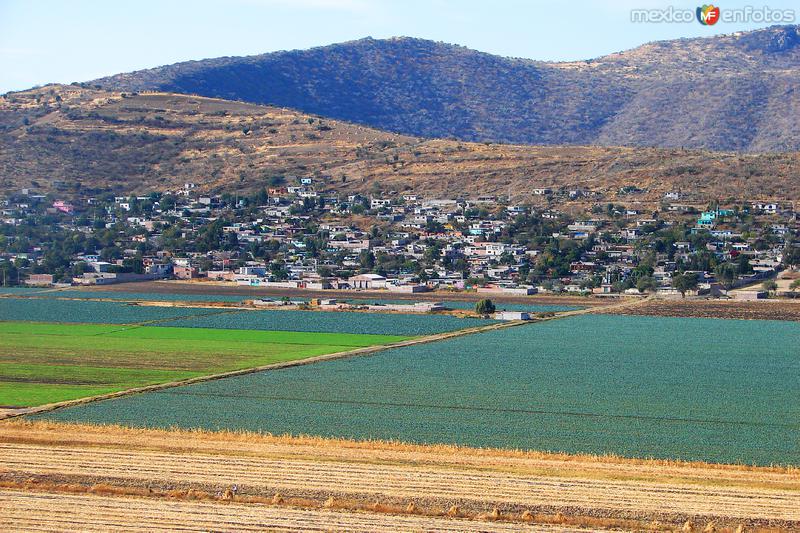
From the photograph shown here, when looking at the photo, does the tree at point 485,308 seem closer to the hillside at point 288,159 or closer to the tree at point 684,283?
the tree at point 684,283

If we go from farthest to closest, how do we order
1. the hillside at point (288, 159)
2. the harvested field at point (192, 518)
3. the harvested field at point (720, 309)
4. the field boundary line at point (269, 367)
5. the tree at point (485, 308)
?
the hillside at point (288, 159)
the tree at point (485, 308)
the harvested field at point (720, 309)
the field boundary line at point (269, 367)
the harvested field at point (192, 518)

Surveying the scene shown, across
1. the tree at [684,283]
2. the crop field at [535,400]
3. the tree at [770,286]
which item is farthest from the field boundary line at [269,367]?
the tree at [770,286]

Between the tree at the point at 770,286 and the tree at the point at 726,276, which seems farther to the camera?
the tree at the point at 726,276

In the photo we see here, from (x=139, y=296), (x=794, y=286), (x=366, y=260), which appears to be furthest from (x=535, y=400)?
(x=366, y=260)

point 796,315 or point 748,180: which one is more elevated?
point 748,180

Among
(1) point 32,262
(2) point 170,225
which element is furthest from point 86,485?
(2) point 170,225

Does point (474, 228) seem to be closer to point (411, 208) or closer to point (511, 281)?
point (411, 208)

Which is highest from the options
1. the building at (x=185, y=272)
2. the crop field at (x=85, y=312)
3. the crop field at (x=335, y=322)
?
the building at (x=185, y=272)
